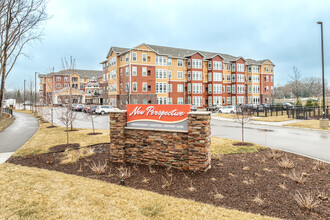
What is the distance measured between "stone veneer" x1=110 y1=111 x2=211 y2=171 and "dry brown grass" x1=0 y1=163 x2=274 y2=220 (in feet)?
6.57

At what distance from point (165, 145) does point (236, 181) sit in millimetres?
2669

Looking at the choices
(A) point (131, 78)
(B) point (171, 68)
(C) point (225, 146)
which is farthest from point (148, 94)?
(C) point (225, 146)

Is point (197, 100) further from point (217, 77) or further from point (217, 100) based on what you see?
point (217, 77)

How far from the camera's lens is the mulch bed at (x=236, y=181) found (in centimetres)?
507

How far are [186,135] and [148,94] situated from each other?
133 feet

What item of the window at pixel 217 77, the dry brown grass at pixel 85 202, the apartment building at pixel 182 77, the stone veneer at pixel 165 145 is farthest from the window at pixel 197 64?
the dry brown grass at pixel 85 202

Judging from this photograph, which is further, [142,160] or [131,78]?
[131,78]

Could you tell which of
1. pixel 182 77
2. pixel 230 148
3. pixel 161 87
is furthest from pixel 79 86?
pixel 230 148

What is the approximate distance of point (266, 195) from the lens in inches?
220

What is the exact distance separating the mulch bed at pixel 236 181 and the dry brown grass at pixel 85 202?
442mm

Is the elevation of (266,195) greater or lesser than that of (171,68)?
lesser

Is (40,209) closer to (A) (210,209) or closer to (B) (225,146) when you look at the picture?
(A) (210,209)

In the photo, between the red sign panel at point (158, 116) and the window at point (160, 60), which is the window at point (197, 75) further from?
the red sign panel at point (158, 116)

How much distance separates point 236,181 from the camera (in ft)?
21.3
